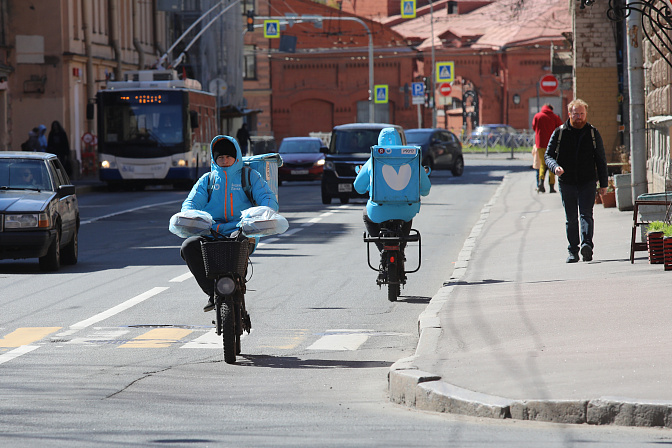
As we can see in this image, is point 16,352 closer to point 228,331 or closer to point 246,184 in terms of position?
point 228,331

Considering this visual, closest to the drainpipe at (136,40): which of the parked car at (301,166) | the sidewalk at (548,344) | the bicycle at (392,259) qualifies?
the parked car at (301,166)

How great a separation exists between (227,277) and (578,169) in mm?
6136

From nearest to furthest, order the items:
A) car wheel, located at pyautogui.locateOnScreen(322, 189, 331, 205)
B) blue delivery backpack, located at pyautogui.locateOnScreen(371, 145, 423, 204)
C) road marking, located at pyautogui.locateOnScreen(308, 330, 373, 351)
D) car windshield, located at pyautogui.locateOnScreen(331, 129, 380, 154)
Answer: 1. road marking, located at pyautogui.locateOnScreen(308, 330, 373, 351)
2. blue delivery backpack, located at pyautogui.locateOnScreen(371, 145, 423, 204)
3. car windshield, located at pyautogui.locateOnScreen(331, 129, 380, 154)
4. car wheel, located at pyautogui.locateOnScreen(322, 189, 331, 205)

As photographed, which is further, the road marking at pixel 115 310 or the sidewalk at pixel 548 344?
the road marking at pixel 115 310

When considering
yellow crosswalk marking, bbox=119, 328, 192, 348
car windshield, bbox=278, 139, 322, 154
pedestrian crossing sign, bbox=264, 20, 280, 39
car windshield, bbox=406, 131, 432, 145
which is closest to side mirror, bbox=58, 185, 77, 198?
yellow crosswalk marking, bbox=119, 328, 192, 348

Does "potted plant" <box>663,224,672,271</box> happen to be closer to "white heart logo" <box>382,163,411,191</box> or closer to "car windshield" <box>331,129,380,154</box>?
"white heart logo" <box>382,163,411,191</box>

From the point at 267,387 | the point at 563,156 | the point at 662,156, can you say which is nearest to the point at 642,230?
the point at 563,156

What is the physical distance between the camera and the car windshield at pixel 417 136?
40188mm

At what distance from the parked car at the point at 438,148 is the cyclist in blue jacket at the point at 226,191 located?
30665 millimetres

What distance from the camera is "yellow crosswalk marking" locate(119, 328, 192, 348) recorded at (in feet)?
29.9

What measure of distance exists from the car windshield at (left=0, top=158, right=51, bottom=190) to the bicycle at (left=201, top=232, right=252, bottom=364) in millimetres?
7423

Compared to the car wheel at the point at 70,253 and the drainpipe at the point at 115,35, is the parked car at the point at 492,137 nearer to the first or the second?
the drainpipe at the point at 115,35

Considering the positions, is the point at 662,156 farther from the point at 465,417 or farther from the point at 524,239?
the point at 465,417

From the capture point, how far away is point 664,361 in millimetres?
6980
